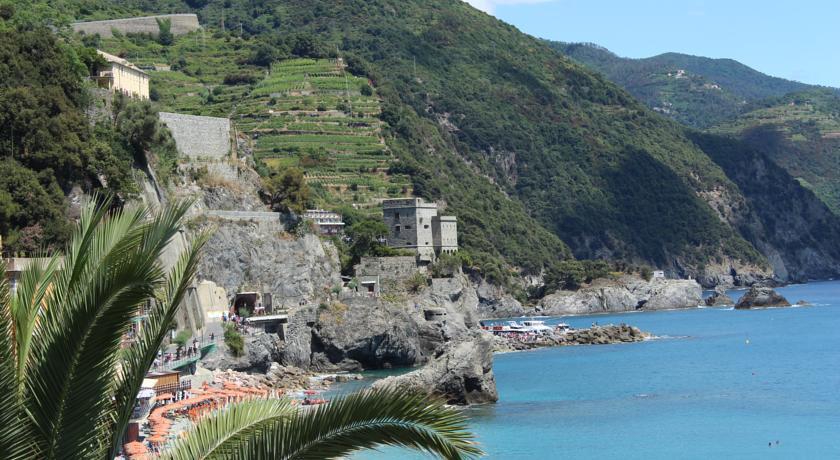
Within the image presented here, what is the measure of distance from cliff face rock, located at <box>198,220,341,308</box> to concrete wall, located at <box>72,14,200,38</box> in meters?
67.9

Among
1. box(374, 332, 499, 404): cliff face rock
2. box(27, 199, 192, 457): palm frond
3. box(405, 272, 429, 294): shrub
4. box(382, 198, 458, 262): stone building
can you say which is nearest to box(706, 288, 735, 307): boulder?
box(382, 198, 458, 262): stone building

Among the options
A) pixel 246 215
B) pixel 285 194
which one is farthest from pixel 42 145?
pixel 285 194

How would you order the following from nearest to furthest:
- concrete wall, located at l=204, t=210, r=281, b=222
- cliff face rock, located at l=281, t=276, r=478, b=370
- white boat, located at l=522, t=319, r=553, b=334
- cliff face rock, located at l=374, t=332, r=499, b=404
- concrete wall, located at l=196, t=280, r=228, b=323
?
1. cliff face rock, located at l=374, t=332, r=499, b=404
2. concrete wall, located at l=196, t=280, r=228, b=323
3. concrete wall, located at l=204, t=210, r=281, b=222
4. cliff face rock, located at l=281, t=276, r=478, b=370
5. white boat, located at l=522, t=319, r=553, b=334

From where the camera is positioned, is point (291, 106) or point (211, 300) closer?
point (211, 300)

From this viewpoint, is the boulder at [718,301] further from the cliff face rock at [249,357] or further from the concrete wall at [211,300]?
the concrete wall at [211,300]

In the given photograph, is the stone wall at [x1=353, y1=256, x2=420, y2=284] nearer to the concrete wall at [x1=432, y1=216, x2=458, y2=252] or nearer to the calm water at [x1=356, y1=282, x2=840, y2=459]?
the calm water at [x1=356, y1=282, x2=840, y2=459]

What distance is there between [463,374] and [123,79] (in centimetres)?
2488

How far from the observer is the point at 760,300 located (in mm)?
137750

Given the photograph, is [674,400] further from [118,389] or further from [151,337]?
[151,337]

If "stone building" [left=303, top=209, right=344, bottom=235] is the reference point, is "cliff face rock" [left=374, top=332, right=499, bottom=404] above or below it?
below

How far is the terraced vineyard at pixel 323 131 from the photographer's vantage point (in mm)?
118250

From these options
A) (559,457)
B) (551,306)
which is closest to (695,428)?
(559,457)

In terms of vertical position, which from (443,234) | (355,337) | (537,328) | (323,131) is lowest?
(537,328)

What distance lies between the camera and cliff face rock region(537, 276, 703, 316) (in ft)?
452
